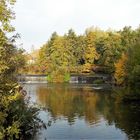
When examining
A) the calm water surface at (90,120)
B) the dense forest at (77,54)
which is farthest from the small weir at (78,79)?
the calm water surface at (90,120)

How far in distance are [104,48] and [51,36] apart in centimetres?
2597

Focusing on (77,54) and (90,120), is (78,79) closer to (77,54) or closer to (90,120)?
(77,54)

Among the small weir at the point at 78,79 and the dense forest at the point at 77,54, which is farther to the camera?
the dense forest at the point at 77,54

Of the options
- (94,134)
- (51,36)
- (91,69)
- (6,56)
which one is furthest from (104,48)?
(6,56)

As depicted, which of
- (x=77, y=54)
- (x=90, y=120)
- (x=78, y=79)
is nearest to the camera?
(x=90, y=120)

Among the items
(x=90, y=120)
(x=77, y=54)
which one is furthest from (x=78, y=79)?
(x=90, y=120)

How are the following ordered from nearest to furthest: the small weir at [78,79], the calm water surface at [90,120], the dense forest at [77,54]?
1. the calm water surface at [90,120]
2. the small weir at [78,79]
3. the dense forest at [77,54]

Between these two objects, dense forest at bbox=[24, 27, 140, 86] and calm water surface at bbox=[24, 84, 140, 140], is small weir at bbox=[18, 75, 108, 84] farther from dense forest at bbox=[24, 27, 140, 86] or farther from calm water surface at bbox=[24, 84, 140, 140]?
calm water surface at bbox=[24, 84, 140, 140]

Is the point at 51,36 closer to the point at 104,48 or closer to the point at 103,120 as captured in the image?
the point at 104,48

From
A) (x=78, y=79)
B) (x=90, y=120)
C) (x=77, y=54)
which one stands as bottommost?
(x=90, y=120)

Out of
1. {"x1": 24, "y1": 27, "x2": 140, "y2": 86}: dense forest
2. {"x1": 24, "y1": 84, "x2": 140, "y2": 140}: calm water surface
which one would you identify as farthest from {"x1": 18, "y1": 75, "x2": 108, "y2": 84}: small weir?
{"x1": 24, "y1": 84, "x2": 140, "y2": 140}: calm water surface

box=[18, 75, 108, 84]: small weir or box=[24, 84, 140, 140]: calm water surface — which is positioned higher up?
box=[18, 75, 108, 84]: small weir

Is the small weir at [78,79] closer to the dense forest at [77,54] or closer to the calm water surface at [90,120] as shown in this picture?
the dense forest at [77,54]

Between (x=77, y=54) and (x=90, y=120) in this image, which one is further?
(x=77, y=54)
